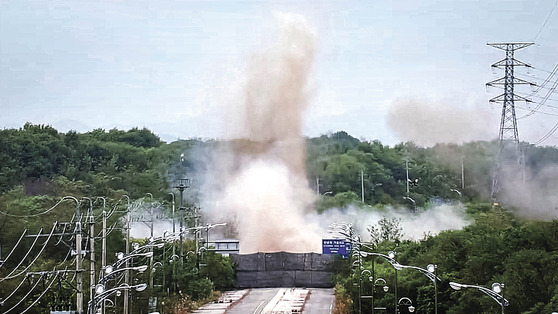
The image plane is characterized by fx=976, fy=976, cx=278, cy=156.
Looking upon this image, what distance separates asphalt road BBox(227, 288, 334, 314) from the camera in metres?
58.2

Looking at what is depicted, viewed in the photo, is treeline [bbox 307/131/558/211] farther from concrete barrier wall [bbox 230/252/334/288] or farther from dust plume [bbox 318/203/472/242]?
concrete barrier wall [bbox 230/252/334/288]

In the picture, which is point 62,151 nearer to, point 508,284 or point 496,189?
point 496,189

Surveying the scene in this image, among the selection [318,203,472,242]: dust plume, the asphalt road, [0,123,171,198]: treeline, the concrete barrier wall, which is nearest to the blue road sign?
the asphalt road

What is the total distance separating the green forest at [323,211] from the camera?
4202 cm

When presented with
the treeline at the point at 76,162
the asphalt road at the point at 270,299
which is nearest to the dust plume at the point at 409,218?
the asphalt road at the point at 270,299

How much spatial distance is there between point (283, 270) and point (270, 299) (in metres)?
13.0

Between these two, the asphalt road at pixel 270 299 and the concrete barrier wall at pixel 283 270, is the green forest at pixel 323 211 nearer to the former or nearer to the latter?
the asphalt road at pixel 270 299

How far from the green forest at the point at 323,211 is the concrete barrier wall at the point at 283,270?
259 centimetres

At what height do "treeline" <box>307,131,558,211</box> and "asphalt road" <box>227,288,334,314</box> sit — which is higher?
"treeline" <box>307,131,558,211</box>

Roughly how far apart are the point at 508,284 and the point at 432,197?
5309 centimetres

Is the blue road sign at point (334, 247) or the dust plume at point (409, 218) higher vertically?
the dust plume at point (409, 218)

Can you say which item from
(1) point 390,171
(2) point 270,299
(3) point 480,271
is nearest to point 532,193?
(3) point 480,271

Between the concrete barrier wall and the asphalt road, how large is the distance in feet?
5.78

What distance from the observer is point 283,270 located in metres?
80.4
